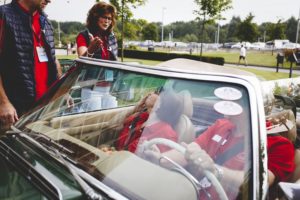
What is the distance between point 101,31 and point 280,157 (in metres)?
2.72

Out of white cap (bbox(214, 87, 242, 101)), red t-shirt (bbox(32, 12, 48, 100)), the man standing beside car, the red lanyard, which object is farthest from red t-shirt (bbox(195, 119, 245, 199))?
the red lanyard

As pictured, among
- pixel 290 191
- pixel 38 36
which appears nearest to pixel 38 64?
pixel 38 36

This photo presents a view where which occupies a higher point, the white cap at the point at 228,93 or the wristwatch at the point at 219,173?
the white cap at the point at 228,93

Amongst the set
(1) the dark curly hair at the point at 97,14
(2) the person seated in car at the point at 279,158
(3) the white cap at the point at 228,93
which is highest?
(1) the dark curly hair at the point at 97,14

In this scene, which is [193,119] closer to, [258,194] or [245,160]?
[245,160]

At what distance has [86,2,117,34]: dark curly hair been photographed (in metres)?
3.89

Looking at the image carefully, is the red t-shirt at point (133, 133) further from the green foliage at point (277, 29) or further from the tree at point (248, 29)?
the green foliage at point (277, 29)

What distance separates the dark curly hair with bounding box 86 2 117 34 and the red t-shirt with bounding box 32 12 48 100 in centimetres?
93

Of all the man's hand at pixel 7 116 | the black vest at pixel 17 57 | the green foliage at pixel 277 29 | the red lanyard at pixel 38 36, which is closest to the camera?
the man's hand at pixel 7 116

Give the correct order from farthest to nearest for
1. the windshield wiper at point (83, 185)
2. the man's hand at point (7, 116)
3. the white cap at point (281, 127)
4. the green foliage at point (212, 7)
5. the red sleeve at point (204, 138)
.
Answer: the green foliage at point (212, 7)
the man's hand at point (7, 116)
the white cap at point (281, 127)
the red sleeve at point (204, 138)
the windshield wiper at point (83, 185)

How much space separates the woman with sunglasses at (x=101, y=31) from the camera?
387cm

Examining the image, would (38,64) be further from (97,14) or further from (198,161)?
(198,161)

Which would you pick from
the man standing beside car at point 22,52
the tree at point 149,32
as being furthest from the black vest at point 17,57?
the tree at point 149,32

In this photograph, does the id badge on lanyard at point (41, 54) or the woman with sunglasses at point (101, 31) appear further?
the woman with sunglasses at point (101, 31)
